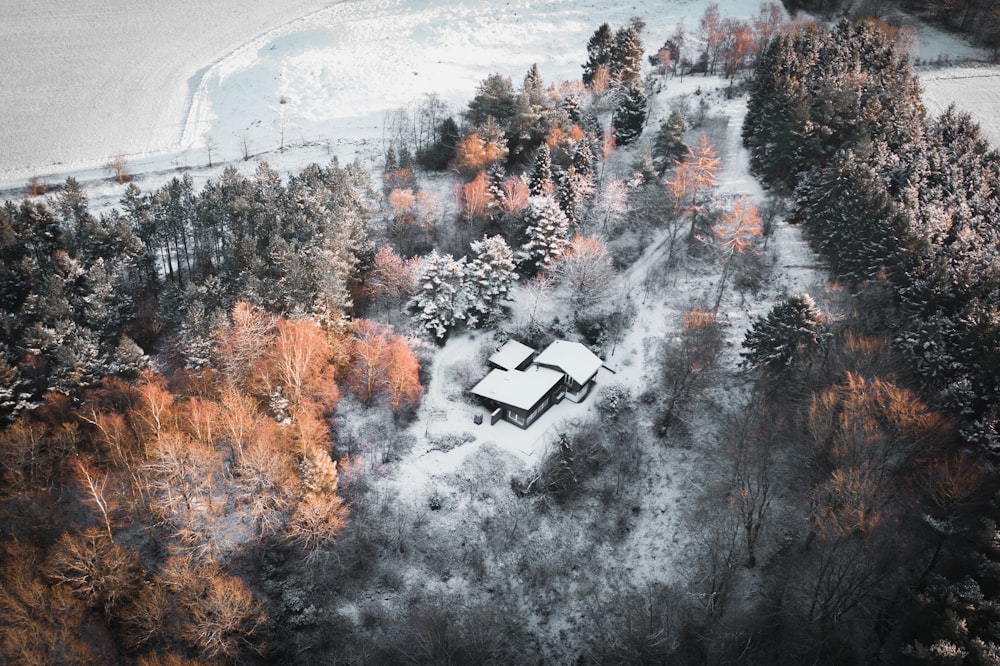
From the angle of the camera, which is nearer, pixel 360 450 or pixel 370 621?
pixel 370 621

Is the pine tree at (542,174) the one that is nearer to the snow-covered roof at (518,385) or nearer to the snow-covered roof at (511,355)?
the snow-covered roof at (511,355)

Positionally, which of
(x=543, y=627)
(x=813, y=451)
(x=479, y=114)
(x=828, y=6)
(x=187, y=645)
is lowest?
(x=543, y=627)

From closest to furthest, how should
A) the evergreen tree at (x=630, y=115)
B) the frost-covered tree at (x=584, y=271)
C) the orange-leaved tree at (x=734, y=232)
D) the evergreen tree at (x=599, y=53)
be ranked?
the orange-leaved tree at (x=734, y=232) → the frost-covered tree at (x=584, y=271) → the evergreen tree at (x=630, y=115) → the evergreen tree at (x=599, y=53)

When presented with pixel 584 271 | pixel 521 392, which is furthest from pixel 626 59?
pixel 521 392

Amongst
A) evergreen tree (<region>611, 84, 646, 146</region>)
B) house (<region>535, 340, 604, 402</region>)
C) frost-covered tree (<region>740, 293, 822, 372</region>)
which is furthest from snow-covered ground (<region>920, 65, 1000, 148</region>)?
house (<region>535, 340, 604, 402</region>)

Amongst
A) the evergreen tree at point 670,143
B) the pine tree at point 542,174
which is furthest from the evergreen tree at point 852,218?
the pine tree at point 542,174

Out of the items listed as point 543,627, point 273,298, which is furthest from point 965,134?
point 273,298

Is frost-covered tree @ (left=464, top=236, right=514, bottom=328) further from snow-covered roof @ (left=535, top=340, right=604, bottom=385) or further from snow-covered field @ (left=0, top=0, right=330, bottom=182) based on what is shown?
snow-covered field @ (left=0, top=0, right=330, bottom=182)

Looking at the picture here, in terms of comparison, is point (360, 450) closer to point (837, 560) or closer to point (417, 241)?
point (417, 241)
